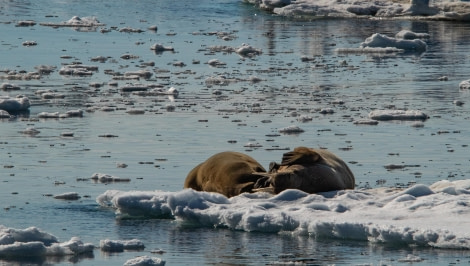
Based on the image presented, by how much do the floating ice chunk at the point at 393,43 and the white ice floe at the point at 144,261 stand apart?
20627mm

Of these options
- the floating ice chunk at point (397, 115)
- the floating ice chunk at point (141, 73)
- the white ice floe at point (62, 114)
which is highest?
the floating ice chunk at point (141, 73)

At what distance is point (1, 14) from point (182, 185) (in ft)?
102

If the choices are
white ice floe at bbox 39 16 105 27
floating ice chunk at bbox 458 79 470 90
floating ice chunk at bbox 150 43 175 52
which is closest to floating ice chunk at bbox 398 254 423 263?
floating ice chunk at bbox 458 79 470 90

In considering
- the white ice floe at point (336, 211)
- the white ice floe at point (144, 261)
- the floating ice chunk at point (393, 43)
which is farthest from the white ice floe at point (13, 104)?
the floating ice chunk at point (393, 43)

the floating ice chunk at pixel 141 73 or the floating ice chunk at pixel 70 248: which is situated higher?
the floating ice chunk at pixel 141 73

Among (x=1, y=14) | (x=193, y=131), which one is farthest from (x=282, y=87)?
(x=1, y=14)

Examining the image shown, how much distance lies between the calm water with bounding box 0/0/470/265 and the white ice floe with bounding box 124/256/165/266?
1.06ft

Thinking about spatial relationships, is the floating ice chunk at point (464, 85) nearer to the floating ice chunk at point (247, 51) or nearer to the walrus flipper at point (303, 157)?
the floating ice chunk at point (247, 51)

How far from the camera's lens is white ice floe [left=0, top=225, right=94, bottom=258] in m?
8.70

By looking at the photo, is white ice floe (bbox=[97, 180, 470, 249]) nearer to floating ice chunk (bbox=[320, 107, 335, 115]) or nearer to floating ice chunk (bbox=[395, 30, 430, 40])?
floating ice chunk (bbox=[320, 107, 335, 115])

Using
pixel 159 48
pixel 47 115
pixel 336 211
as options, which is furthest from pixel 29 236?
pixel 159 48

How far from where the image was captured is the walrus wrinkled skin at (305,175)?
35.6ft

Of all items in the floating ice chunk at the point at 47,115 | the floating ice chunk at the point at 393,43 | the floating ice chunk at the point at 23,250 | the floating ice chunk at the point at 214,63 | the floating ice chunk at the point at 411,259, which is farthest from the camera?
the floating ice chunk at the point at 393,43

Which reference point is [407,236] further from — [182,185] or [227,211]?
[182,185]
